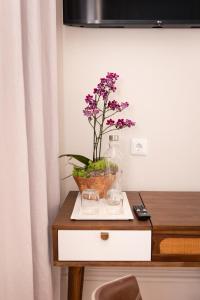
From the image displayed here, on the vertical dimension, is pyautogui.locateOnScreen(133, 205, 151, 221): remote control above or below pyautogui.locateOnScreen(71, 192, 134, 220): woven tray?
above

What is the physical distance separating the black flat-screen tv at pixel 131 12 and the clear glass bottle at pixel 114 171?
56 cm

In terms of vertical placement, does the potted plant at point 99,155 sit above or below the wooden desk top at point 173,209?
above

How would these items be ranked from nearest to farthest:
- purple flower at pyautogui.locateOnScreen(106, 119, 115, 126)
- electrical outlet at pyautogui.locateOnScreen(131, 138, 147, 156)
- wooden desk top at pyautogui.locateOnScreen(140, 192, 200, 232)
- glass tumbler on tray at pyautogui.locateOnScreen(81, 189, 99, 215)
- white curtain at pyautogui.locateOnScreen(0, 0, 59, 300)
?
1. white curtain at pyautogui.locateOnScreen(0, 0, 59, 300)
2. wooden desk top at pyautogui.locateOnScreen(140, 192, 200, 232)
3. glass tumbler on tray at pyautogui.locateOnScreen(81, 189, 99, 215)
4. purple flower at pyautogui.locateOnScreen(106, 119, 115, 126)
5. electrical outlet at pyautogui.locateOnScreen(131, 138, 147, 156)

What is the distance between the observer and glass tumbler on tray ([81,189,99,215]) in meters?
1.52

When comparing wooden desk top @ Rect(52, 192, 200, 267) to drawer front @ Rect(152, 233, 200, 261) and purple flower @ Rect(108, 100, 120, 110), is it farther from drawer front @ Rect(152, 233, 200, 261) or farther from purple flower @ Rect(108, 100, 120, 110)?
purple flower @ Rect(108, 100, 120, 110)

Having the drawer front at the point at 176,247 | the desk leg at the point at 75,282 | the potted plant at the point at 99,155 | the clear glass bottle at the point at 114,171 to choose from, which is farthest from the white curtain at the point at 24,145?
the drawer front at the point at 176,247

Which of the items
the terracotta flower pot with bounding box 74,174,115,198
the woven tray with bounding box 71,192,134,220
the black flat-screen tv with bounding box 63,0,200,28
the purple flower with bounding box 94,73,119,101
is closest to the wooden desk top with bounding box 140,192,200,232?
the woven tray with bounding box 71,192,134,220

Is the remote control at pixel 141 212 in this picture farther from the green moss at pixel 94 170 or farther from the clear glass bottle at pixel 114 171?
the green moss at pixel 94 170

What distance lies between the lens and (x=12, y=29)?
1250mm

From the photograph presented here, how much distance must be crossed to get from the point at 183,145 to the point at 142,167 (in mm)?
253

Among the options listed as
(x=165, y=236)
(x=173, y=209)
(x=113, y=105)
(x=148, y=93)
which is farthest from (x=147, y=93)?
(x=165, y=236)

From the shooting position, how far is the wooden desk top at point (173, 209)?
4.53 feet

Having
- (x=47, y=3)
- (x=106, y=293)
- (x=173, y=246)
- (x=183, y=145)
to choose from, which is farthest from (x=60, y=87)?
(x=106, y=293)

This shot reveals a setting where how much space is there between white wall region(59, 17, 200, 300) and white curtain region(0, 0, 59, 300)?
0.24m
